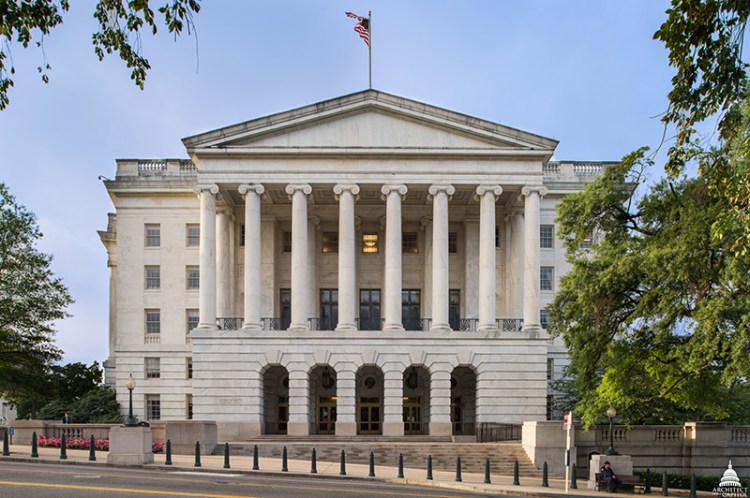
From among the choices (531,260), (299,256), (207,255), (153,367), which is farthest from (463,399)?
(153,367)

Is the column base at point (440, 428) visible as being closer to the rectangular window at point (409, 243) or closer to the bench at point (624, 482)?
the rectangular window at point (409, 243)

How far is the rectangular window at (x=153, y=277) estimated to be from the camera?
5972 cm

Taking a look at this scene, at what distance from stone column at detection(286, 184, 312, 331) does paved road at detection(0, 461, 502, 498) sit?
23325 mm

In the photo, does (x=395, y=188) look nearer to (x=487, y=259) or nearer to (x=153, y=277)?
(x=487, y=259)

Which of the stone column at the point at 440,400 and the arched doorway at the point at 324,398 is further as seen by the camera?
the arched doorway at the point at 324,398

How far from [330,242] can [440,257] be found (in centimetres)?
1032

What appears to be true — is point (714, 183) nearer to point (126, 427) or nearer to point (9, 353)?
point (126, 427)

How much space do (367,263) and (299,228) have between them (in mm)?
8340

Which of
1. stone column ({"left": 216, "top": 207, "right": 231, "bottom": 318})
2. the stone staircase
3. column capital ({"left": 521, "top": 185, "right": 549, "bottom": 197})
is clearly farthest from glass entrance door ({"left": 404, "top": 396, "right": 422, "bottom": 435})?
column capital ({"left": 521, "top": 185, "right": 549, "bottom": 197})

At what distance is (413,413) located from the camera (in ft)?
186

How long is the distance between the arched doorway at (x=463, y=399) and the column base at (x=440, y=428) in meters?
5.07

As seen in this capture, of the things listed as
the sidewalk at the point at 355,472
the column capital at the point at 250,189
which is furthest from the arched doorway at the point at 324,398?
the sidewalk at the point at 355,472

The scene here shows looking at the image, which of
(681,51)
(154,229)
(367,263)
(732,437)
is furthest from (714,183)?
(154,229)

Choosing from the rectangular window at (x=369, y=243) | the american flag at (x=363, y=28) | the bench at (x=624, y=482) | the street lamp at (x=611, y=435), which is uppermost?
the american flag at (x=363, y=28)
